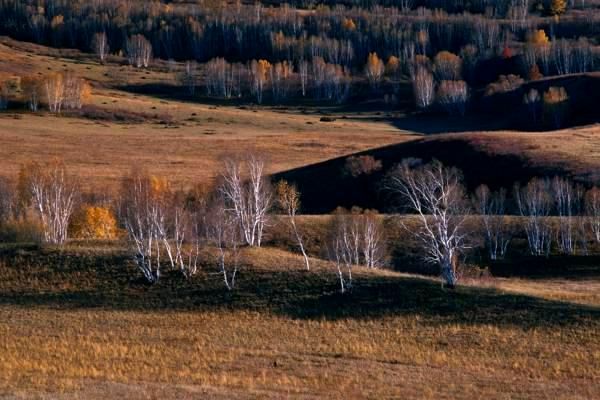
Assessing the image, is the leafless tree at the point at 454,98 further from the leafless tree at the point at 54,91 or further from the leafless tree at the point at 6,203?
the leafless tree at the point at 6,203

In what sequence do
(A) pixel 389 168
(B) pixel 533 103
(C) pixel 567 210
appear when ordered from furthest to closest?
1. (B) pixel 533 103
2. (A) pixel 389 168
3. (C) pixel 567 210

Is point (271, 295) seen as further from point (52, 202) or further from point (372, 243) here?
point (52, 202)

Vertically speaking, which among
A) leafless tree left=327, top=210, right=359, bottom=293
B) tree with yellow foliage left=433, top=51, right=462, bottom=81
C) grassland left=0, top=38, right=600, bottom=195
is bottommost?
leafless tree left=327, top=210, right=359, bottom=293

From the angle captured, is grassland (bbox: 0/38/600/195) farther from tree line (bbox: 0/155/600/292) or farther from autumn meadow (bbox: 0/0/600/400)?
tree line (bbox: 0/155/600/292)

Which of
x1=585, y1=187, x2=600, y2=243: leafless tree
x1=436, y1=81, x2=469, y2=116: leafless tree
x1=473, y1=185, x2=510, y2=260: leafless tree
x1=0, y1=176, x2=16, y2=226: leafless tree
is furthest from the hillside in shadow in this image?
x1=436, y1=81, x2=469, y2=116: leafless tree

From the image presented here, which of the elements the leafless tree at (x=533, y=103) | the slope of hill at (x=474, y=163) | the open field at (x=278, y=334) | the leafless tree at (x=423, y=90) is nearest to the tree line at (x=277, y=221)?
the open field at (x=278, y=334)

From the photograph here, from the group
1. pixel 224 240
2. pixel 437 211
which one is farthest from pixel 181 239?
pixel 437 211

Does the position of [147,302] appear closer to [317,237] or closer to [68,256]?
[68,256]
